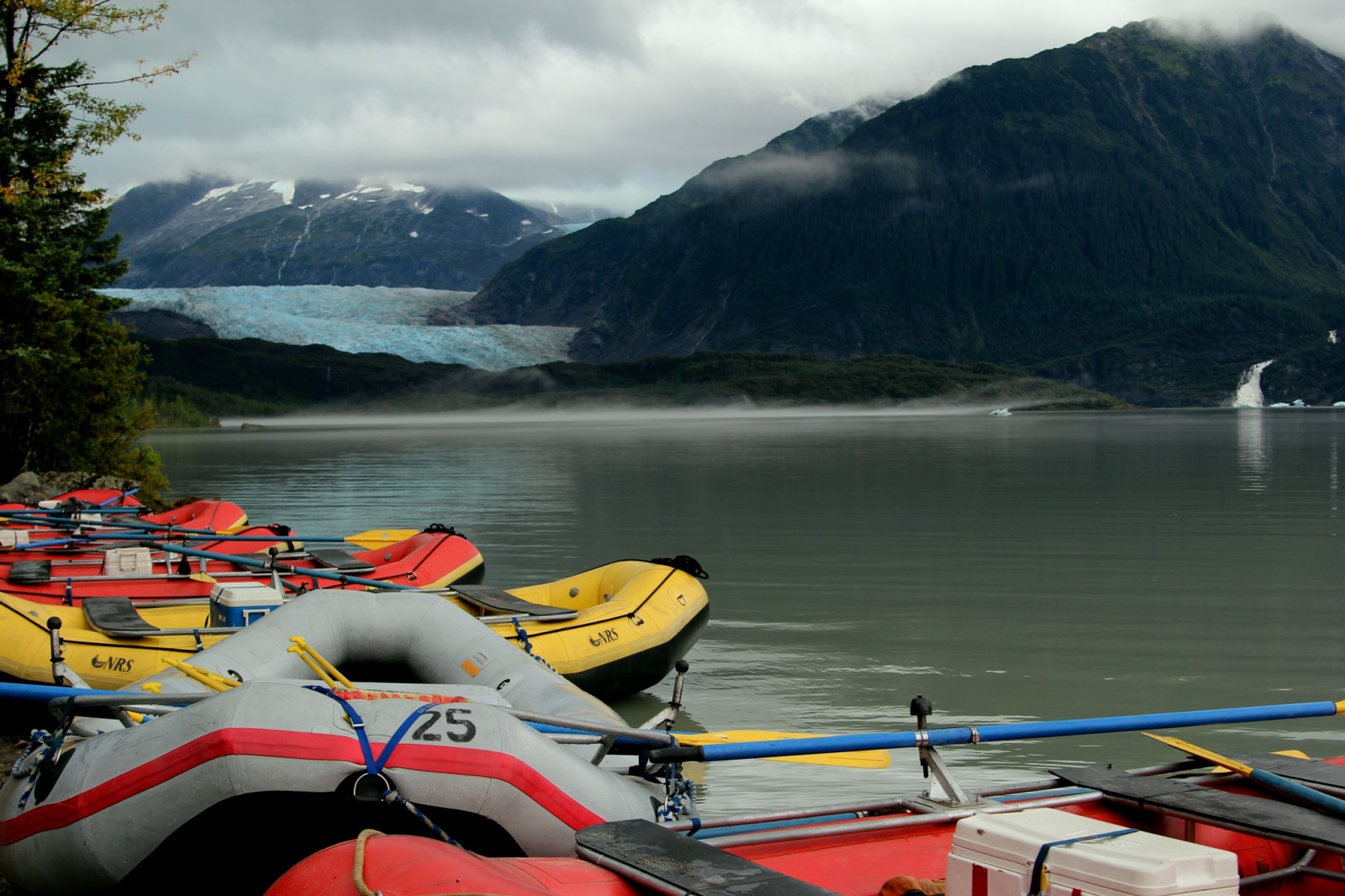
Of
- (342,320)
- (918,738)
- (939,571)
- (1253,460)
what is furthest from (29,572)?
(342,320)

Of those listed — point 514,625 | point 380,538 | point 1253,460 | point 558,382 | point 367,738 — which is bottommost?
point 1253,460

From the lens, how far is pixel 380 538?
13.7 metres

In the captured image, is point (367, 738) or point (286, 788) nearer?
point (286, 788)

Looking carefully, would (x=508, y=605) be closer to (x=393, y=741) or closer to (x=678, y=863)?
(x=393, y=741)

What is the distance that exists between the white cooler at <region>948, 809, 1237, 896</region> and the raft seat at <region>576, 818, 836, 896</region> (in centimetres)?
39

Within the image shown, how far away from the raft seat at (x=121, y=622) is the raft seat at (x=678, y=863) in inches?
183

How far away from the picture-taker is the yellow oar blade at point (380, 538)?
13.4m

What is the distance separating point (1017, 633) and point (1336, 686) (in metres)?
2.69

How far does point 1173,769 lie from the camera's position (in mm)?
4414

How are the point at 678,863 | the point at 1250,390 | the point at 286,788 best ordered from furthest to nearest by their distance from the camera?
1. the point at 1250,390
2. the point at 286,788
3. the point at 678,863

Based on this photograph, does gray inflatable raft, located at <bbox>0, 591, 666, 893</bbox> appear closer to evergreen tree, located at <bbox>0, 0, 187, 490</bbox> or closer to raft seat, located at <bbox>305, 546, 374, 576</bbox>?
raft seat, located at <bbox>305, 546, 374, 576</bbox>

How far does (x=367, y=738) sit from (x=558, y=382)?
4703 inches

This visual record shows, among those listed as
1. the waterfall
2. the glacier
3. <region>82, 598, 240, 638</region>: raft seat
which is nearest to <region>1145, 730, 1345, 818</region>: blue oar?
<region>82, 598, 240, 638</region>: raft seat

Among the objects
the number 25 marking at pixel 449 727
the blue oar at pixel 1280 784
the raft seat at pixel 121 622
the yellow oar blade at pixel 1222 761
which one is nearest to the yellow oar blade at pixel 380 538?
the raft seat at pixel 121 622
